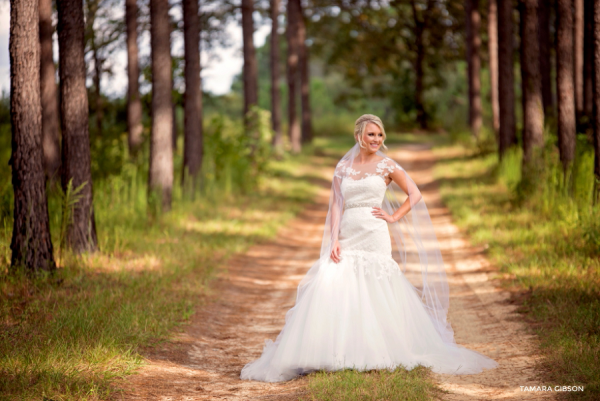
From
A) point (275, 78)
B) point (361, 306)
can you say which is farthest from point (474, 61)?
point (361, 306)

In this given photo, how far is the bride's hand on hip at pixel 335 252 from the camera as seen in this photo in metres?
5.63

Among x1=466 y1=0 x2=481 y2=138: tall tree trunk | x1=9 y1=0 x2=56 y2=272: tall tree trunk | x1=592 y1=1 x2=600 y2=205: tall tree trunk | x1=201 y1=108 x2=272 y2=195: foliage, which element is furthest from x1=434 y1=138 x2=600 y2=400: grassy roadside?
x1=466 y1=0 x2=481 y2=138: tall tree trunk

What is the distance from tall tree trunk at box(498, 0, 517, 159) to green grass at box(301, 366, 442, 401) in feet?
46.7

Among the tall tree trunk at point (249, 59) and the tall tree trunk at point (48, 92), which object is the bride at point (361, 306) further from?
the tall tree trunk at point (249, 59)

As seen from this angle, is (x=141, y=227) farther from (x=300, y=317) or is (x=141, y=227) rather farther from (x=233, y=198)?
(x=300, y=317)

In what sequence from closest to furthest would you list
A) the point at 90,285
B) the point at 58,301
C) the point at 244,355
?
the point at 244,355
the point at 58,301
the point at 90,285

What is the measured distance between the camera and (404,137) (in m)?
37.3

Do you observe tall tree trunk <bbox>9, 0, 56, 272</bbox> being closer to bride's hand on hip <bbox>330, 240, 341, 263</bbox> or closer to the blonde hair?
bride's hand on hip <bbox>330, 240, 341, 263</bbox>

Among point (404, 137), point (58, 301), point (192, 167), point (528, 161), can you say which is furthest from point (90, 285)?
point (404, 137)

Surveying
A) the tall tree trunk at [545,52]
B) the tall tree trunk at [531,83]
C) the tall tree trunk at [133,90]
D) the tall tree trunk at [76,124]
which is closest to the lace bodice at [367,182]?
the tall tree trunk at [76,124]

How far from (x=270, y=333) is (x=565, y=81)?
852cm

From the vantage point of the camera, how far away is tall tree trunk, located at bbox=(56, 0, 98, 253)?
8.93 m

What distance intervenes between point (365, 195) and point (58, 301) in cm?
381

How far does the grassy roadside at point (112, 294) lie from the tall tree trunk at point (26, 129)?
0.65m
